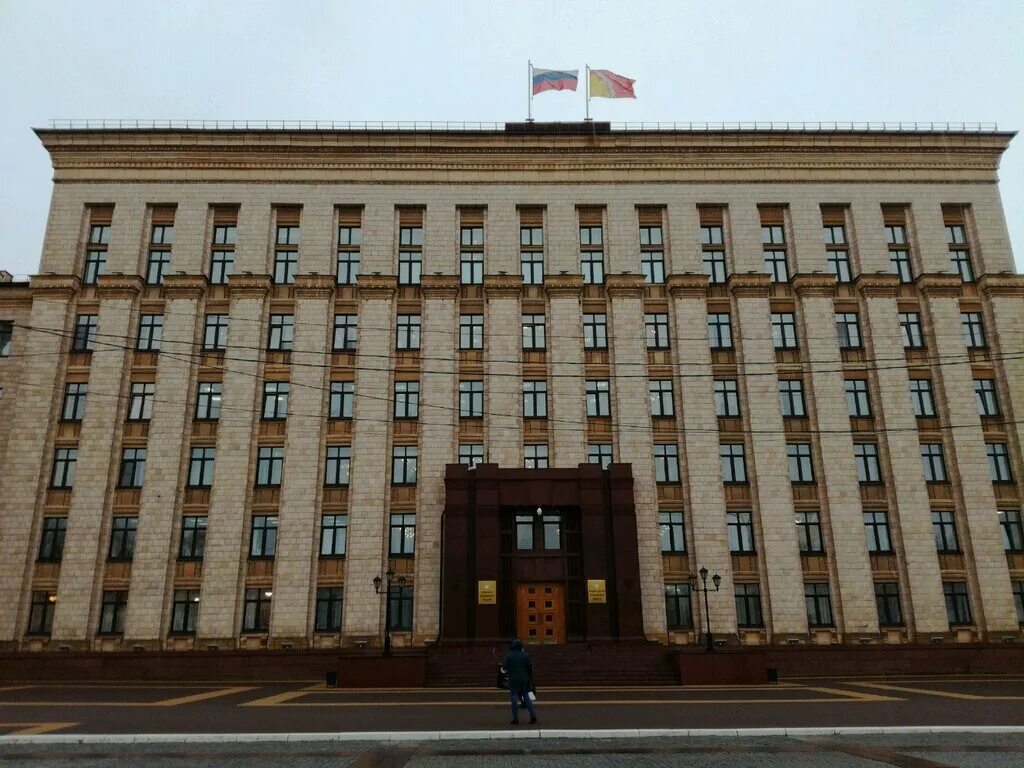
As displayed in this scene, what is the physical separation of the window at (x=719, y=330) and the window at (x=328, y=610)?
78.6 ft

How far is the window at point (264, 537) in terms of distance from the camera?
36594 millimetres

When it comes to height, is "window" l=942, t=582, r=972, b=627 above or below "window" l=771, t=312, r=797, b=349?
below

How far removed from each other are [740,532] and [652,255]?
53.3 ft

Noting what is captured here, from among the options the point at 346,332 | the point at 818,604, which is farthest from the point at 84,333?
the point at 818,604

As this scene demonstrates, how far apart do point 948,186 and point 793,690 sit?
3209cm

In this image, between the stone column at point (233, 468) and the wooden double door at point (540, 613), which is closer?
the wooden double door at point (540, 613)

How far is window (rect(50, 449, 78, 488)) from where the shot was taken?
3734 cm

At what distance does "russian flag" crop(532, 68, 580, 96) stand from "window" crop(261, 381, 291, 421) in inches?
871

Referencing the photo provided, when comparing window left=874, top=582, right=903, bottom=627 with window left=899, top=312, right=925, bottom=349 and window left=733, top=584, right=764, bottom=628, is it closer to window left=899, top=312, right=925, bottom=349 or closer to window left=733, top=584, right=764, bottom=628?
window left=733, top=584, right=764, bottom=628

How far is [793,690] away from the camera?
26469 mm

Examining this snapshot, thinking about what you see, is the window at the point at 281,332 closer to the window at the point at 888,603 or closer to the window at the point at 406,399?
the window at the point at 406,399

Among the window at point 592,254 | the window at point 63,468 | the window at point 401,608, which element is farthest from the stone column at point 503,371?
the window at point 63,468

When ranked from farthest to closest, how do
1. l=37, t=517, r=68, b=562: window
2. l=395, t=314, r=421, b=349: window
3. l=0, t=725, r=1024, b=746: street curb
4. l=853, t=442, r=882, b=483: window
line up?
l=395, t=314, r=421, b=349: window, l=853, t=442, r=882, b=483: window, l=37, t=517, r=68, b=562: window, l=0, t=725, r=1024, b=746: street curb

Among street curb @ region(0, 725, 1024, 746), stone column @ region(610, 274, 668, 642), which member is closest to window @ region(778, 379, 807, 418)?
stone column @ region(610, 274, 668, 642)
